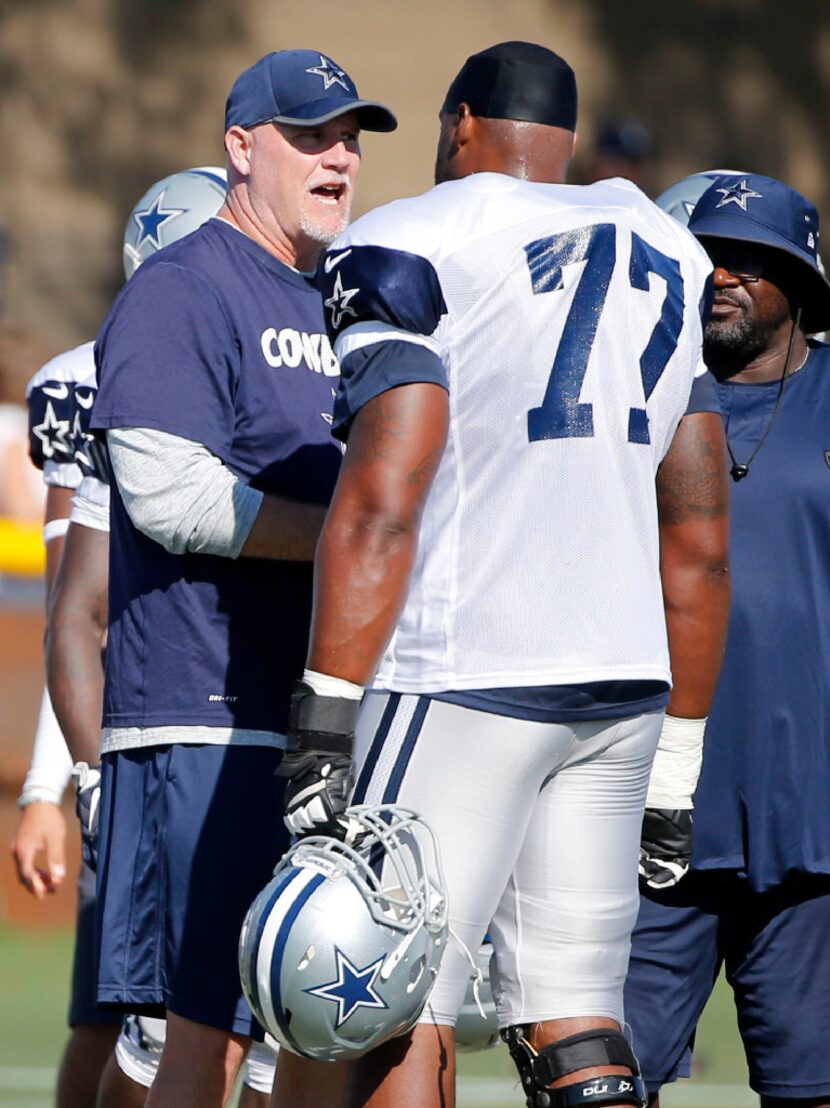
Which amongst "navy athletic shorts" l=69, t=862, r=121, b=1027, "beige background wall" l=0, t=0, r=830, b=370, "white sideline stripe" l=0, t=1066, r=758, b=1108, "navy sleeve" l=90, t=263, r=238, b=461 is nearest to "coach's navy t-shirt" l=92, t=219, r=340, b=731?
"navy sleeve" l=90, t=263, r=238, b=461

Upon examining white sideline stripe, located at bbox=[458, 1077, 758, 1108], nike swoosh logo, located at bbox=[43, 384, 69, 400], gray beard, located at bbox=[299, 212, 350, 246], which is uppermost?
gray beard, located at bbox=[299, 212, 350, 246]

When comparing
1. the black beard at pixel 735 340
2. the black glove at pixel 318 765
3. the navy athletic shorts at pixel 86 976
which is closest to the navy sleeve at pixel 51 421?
the navy athletic shorts at pixel 86 976

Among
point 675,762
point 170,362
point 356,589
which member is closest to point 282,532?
point 170,362

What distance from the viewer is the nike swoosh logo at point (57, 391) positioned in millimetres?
4781

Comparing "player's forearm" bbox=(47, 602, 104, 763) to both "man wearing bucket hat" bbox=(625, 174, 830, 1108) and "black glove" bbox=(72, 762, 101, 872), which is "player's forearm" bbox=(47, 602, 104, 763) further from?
"man wearing bucket hat" bbox=(625, 174, 830, 1108)

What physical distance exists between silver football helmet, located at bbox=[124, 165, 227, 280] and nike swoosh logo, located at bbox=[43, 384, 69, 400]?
337 mm

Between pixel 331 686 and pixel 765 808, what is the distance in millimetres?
1318

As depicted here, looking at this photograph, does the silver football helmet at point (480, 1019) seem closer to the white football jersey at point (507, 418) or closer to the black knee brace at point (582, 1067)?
the black knee brace at point (582, 1067)

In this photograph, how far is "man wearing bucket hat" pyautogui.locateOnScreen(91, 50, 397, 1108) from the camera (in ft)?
11.5

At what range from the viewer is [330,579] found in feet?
10.0

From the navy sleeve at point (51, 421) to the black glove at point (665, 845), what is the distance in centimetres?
189

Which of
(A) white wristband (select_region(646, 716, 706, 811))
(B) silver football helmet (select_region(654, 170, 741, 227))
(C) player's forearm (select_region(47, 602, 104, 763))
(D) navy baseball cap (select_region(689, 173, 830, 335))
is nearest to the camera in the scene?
(A) white wristband (select_region(646, 716, 706, 811))

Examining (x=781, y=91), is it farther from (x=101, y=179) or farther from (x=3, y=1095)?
(x=3, y=1095)

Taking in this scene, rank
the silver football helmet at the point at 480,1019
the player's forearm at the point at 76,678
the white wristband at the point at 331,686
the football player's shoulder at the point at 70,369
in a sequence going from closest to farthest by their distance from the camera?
1. the white wristband at the point at 331,686
2. the silver football helmet at the point at 480,1019
3. the player's forearm at the point at 76,678
4. the football player's shoulder at the point at 70,369
